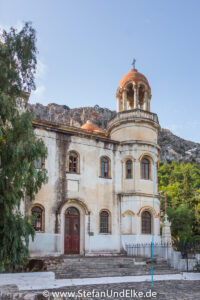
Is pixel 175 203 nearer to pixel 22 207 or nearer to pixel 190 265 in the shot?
pixel 190 265

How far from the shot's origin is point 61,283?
14.3 m

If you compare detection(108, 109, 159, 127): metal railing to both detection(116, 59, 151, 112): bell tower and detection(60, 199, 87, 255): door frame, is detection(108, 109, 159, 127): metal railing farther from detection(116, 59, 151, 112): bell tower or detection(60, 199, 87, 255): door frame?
detection(60, 199, 87, 255): door frame

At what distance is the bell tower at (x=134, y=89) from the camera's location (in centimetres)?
2545

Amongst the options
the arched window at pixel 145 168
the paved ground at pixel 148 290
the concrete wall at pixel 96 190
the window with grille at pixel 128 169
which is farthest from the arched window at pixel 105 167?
the paved ground at pixel 148 290

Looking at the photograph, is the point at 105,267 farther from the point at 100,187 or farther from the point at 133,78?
the point at 133,78

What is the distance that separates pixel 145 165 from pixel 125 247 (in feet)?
19.8

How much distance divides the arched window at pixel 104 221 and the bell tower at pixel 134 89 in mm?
8282

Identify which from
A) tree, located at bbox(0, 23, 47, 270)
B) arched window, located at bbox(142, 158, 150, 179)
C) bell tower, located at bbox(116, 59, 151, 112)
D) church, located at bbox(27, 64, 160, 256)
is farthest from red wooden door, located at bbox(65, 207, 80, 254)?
tree, located at bbox(0, 23, 47, 270)

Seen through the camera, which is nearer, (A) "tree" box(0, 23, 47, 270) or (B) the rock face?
(A) "tree" box(0, 23, 47, 270)

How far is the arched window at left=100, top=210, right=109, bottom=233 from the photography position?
22.6 meters

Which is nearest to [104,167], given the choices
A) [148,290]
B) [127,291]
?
[148,290]

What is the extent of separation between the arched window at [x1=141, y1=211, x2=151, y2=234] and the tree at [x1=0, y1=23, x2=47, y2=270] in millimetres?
13646

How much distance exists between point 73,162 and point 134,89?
25.5ft

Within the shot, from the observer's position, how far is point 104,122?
116 meters
